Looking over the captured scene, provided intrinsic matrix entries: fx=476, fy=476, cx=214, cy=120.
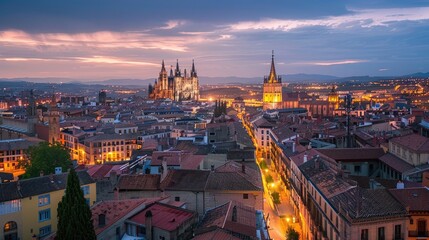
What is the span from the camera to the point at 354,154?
5112cm

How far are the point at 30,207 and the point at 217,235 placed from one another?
16882 millimetres

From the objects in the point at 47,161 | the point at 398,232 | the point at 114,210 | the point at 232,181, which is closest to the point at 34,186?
the point at 114,210

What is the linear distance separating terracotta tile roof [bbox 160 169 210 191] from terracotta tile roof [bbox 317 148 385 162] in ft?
61.6

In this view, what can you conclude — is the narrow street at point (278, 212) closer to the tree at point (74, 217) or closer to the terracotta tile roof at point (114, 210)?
the terracotta tile roof at point (114, 210)

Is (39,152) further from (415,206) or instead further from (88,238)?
(415,206)

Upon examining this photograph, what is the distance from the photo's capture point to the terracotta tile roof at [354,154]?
166 ft

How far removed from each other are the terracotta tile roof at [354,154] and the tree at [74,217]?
99.8 feet

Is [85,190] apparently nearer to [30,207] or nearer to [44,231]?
[44,231]

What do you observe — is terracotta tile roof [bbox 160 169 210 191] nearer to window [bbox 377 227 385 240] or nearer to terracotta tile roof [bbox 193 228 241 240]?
terracotta tile roof [bbox 193 228 241 240]

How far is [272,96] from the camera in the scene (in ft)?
605

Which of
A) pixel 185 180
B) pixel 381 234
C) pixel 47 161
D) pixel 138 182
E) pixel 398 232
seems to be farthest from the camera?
pixel 47 161

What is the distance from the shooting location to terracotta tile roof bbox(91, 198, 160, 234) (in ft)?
97.3

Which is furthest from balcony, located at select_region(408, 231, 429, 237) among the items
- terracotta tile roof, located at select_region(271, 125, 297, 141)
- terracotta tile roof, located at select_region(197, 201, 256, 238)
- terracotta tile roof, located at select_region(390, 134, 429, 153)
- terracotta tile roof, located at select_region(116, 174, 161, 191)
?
terracotta tile roof, located at select_region(271, 125, 297, 141)

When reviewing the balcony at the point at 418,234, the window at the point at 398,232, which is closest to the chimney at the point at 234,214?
the window at the point at 398,232
